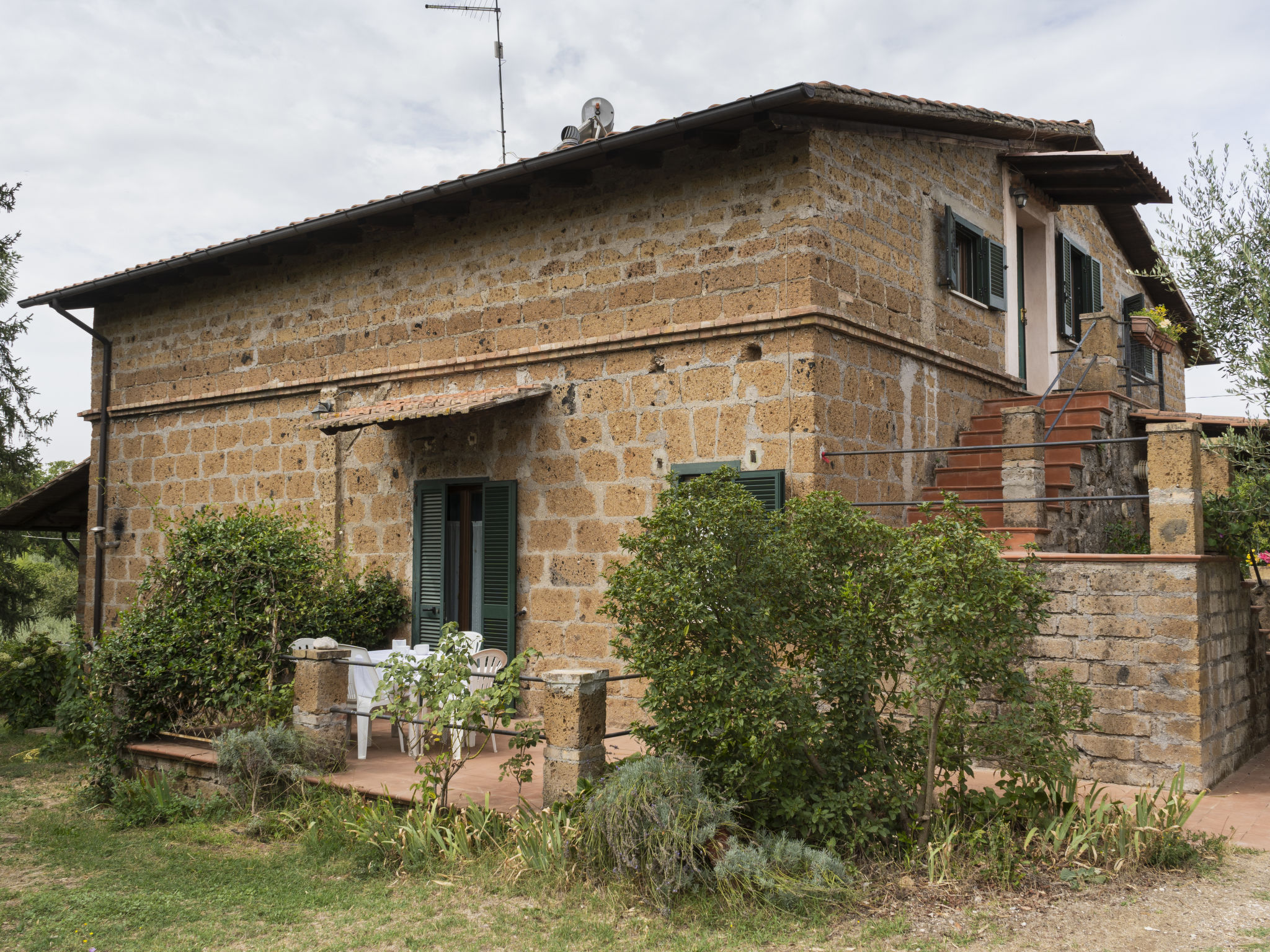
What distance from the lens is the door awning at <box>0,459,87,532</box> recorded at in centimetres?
1374

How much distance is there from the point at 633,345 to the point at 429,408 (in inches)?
75.5

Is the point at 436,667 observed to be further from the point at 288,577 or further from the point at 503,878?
the point at 288,577

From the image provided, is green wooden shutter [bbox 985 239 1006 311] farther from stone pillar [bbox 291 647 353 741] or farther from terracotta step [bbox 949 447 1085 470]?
stone pillar [bbox 291 647 353 741]

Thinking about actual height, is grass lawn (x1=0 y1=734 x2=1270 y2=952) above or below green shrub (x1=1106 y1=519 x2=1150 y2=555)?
below

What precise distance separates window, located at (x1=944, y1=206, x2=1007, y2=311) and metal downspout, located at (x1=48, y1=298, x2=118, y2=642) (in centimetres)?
1091

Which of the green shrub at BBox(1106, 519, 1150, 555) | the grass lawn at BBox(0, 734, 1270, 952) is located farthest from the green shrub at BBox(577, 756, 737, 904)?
the green shrub at BBox(1106, 519, 1150, 555)

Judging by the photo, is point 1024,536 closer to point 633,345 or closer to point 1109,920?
point 633,345

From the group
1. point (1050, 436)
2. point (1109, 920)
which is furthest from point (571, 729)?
point (1050, 436)

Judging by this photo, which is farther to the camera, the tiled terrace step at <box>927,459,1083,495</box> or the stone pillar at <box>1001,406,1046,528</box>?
the tiled terrace step at <box>927,459,1083,495</box>

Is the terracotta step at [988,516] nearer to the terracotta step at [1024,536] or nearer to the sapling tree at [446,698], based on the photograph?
the terracotta step at [1024,536]

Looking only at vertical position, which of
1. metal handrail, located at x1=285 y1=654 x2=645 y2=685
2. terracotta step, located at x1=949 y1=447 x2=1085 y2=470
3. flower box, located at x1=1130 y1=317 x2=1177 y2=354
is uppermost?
flower box, located at x1=1130 y1=317 x2=1177 y2=354

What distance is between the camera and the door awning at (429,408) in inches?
347

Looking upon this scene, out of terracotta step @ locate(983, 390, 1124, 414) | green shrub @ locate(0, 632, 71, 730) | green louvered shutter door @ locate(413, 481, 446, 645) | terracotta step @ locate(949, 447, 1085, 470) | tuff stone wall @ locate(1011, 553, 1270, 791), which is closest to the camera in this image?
tuff stone wall @ locate(1011, 553, 1270, 791)

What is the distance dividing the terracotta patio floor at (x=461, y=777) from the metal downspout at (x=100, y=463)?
688 cm
